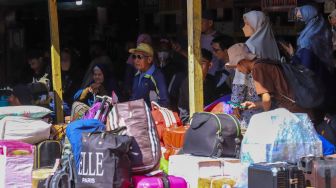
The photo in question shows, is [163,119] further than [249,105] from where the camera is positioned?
Yes

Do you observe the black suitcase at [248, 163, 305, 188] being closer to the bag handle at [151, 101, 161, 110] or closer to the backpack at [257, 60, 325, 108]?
the backpack at [257, 60, 325, 108]

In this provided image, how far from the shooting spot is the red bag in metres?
8.71

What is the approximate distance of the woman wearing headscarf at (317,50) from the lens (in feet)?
25.9

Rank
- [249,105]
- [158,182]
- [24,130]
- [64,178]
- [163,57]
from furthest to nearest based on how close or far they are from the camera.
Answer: [163,57] < [24,130] < [249,105] < [64,178] < [158,182]

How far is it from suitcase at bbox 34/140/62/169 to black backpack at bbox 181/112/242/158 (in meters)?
1.57

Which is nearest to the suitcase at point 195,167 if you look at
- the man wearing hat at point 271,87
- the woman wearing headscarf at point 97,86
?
the man wearing hat at point 271,87

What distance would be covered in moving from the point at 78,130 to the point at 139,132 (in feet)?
1.92

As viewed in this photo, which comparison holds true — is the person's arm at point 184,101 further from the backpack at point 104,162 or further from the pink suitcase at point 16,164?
the backpack at point 104,162

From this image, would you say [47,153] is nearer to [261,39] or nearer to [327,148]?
[261,39]

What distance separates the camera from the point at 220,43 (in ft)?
31.0

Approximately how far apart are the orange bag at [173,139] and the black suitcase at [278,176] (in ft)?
5.55

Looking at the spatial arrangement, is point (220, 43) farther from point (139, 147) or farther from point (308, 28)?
point (139, 147)

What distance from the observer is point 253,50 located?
8.10m

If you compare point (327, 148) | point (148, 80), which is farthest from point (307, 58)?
point (148, 80)
